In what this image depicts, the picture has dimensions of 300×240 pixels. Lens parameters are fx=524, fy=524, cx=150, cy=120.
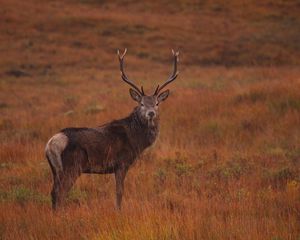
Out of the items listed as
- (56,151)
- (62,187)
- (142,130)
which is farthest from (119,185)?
(142,130)

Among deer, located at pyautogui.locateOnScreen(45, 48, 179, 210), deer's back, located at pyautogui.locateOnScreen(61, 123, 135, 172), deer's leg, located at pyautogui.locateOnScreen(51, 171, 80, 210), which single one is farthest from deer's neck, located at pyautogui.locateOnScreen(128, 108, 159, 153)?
deer's leg, located at pyautogui.locateOnScreen(51, 171, 80, 210)

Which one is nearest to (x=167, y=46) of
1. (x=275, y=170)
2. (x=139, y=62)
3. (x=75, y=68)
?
(x=139, y=62)

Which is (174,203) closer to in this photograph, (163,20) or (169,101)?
(169,101)

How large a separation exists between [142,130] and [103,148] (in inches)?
37.4

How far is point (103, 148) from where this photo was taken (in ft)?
25.0

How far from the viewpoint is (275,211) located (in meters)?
6.34

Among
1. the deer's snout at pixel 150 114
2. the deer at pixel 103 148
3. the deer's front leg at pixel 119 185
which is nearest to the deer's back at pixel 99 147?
the deer at pixel 103 148

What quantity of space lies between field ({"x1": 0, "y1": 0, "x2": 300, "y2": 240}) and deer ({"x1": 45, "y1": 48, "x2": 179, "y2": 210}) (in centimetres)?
37

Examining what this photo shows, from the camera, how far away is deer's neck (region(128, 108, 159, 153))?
8219mm

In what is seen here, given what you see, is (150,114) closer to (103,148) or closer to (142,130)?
(142,130)

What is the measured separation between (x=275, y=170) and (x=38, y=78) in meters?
18.9

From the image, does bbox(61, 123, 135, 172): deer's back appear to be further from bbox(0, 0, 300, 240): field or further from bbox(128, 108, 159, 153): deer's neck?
bbox(0, 0, 300, 240): field

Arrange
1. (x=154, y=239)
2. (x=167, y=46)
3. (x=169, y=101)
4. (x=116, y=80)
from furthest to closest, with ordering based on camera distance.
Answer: (x=167, y=46) → (x=116, y=80) → (x=169, y=101) → (x=154, y=239)

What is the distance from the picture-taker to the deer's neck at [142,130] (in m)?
8.22
